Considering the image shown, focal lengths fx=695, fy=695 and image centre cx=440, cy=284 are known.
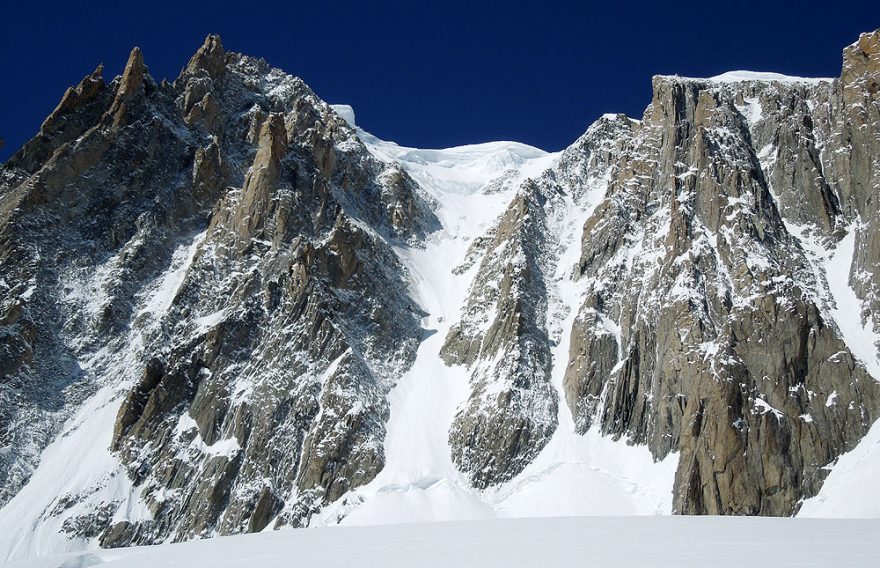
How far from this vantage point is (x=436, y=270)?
9375cm

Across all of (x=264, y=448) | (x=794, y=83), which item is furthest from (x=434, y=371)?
(x=794, y=83)

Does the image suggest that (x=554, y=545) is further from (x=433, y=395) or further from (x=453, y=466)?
(x=433, y=395)

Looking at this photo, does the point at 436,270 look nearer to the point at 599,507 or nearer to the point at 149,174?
the point at 149,174

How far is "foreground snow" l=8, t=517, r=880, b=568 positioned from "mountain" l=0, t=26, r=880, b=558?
38485 millimetres

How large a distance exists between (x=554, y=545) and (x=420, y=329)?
225ft

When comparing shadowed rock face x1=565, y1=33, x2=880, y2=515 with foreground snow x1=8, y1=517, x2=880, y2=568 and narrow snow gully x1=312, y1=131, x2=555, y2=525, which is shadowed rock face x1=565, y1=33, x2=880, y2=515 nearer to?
narrow snow gully x1=312, y1=131, x2=555, y2=525

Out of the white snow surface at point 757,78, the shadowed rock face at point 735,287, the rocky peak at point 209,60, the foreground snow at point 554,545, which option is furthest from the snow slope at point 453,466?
the foreground snow at point 554,545

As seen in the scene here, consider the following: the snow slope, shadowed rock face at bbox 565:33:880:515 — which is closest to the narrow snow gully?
the snow slope

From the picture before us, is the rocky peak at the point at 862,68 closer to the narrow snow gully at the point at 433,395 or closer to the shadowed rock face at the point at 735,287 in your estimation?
the shadowed rock face at the point at 735,287

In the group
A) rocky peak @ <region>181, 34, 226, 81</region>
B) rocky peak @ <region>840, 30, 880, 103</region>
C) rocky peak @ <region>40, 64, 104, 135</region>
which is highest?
rocky peak @ <region>181, 34, 226, 81</region>

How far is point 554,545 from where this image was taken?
13570 millimetres

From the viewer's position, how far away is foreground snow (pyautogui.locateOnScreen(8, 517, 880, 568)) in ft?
38.7

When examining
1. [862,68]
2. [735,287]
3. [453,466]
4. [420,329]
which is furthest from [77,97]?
[862,68]

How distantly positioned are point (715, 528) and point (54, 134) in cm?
9206
